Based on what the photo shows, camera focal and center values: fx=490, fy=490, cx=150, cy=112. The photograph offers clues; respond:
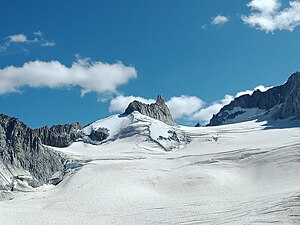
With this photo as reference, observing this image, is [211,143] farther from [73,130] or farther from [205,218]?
[205,218]

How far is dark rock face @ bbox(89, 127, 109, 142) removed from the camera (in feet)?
379

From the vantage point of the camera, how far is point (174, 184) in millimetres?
64688

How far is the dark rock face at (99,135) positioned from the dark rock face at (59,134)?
3564 mm

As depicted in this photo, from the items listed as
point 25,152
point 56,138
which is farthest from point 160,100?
point 25,152

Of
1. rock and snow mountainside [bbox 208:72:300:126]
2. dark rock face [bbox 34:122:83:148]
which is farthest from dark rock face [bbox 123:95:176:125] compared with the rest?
rock and snow mountainside [bbox 208:72:300:126]

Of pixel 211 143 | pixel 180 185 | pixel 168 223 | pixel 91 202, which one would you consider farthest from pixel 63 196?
pixel 211 143

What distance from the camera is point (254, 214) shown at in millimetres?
40125

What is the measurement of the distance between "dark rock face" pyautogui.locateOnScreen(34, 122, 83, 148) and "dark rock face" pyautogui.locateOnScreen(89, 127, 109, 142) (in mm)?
3564

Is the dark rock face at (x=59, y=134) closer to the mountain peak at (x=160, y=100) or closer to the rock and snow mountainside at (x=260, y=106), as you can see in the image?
the mountain peak at (x=160, y=100)

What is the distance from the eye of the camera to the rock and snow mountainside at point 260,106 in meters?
138

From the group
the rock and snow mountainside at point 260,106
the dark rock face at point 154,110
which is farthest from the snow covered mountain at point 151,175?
the rock and snow mountainside at point 260,106

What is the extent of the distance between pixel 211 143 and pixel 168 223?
59.8 m

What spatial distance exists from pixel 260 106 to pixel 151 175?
106 meters

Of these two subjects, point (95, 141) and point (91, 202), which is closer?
point (91, 202)
